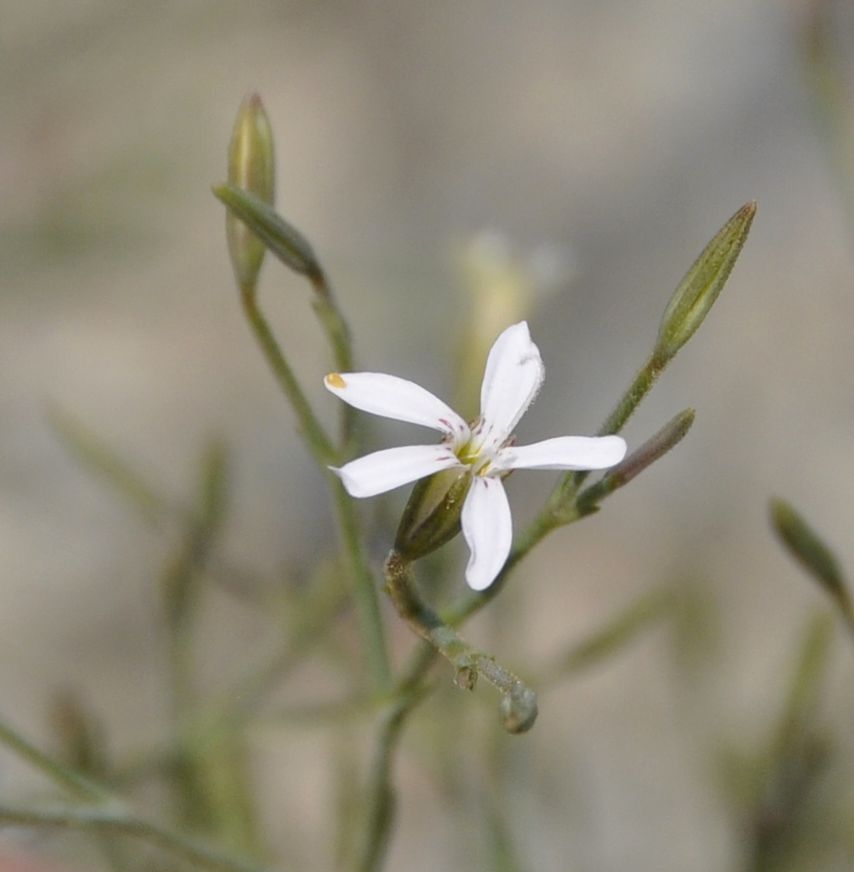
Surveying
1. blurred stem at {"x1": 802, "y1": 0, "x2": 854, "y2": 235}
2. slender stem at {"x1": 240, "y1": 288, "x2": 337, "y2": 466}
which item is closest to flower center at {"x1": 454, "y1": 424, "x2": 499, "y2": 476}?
slender stem at {"x1": 240, "y1": 288, "x2": 337, "y2": 466}

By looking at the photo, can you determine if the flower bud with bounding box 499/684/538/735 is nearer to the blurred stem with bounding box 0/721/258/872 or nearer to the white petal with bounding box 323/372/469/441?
the white petal with bounding box 323/372/469/441

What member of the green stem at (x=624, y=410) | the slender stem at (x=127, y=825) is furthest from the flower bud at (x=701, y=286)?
the slender stem at (x=127, y=825)

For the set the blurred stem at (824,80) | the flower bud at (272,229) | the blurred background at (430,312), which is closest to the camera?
the flower bud at (272,229)

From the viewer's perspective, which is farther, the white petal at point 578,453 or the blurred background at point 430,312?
the blurred background at point 430,312

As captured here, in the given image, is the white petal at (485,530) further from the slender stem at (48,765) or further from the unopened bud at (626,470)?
the slender stem at (48,765)

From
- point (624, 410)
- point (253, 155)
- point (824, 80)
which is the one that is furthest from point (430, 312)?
point (624, 410)

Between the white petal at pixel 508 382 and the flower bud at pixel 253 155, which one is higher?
the flower bud at pixel 253 155

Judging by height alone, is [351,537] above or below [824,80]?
below

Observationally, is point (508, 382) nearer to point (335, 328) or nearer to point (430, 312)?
point (335, 328)
